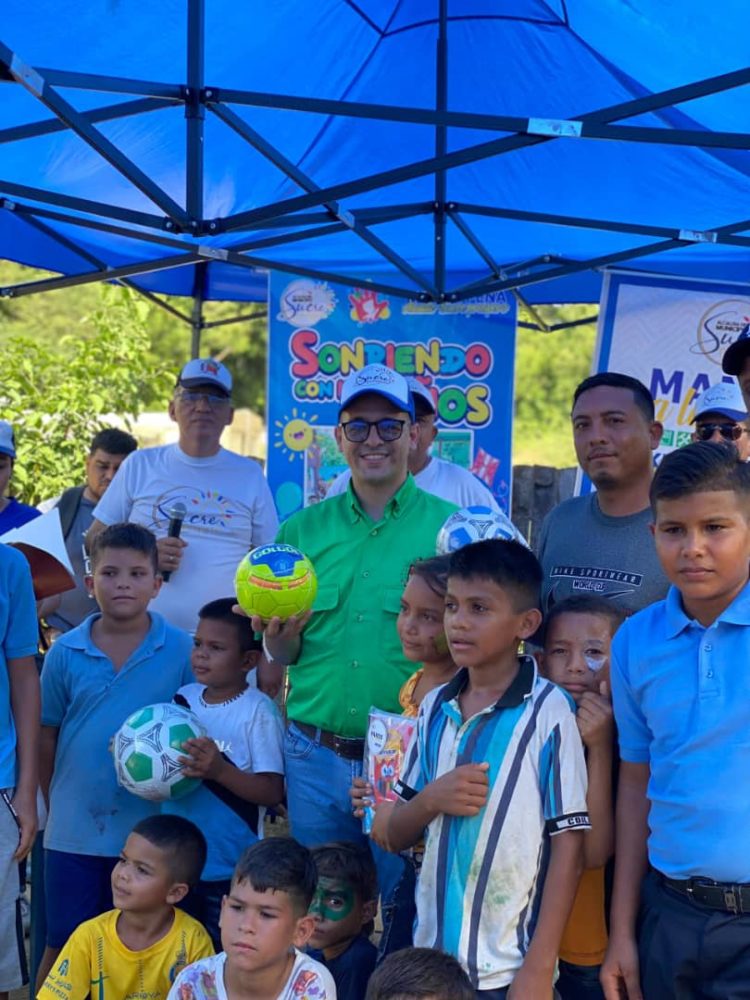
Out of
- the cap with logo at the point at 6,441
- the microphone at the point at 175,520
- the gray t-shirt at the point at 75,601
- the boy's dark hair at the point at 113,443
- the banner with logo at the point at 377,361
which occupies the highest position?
the banner with logo at the point at 377,361

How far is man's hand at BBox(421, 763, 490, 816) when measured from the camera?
117 inches

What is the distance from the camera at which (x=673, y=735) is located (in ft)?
9.29

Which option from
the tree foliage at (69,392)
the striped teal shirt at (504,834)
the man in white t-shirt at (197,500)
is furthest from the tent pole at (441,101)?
the tree foliage at (69,392)

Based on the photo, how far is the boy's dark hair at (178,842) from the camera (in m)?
3.91

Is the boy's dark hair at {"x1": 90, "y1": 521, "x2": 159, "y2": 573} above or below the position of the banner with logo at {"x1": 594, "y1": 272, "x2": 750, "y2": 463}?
below

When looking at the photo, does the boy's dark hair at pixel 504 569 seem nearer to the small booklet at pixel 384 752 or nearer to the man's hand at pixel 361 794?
the small booklet at pixel 384 752

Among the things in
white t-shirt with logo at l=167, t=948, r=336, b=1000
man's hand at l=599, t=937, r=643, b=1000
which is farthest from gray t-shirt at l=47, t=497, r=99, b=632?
man's hand at l=599, t=937, r=643, b=1000

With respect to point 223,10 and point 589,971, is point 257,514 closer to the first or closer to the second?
point 223,10

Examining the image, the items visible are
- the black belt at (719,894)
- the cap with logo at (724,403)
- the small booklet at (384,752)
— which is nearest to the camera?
the black belt at (719,894)

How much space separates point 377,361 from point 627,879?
4.61 metres

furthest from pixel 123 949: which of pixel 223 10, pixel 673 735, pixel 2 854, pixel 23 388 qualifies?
pixel 23 388

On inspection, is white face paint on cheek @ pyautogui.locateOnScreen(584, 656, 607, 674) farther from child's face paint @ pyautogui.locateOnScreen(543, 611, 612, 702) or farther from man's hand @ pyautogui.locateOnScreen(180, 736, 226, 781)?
man's hand @ pyautogui.locateOnScreen(180, 736, 226, 781)

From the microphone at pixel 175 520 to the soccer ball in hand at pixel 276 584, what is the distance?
1691 mm

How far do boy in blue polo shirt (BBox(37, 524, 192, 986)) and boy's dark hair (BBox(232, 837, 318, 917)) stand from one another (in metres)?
1.04
